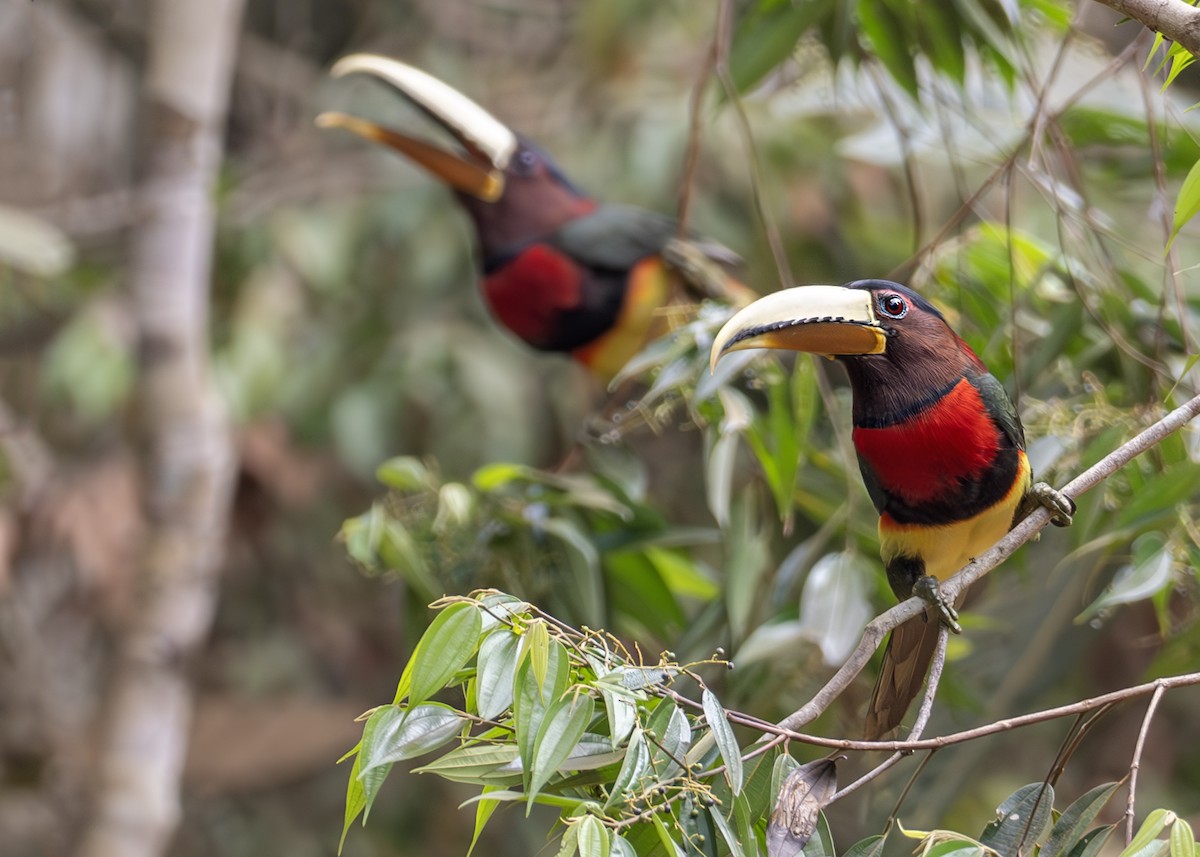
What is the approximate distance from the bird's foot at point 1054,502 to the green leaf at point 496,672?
22.5 inches

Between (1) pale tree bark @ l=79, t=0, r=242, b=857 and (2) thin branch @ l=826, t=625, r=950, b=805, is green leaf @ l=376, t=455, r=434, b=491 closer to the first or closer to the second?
(1) pale tree bark @ l=79, t=0, r=242, b=857

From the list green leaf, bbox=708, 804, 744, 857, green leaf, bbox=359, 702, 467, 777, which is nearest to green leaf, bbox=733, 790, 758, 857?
green leaf, bbox=708, 804, 744, 857

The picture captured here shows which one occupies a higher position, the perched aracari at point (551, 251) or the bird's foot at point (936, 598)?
the bird's foot at point (936, 598)

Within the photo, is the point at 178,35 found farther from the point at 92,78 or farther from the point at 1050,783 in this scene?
the point at 1050,783

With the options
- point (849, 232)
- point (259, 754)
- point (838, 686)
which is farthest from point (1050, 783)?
point (259, 754)

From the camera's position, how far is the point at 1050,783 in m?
1.00

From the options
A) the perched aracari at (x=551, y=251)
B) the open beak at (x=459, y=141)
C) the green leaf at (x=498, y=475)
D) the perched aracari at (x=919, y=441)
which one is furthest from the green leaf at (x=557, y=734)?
the open beak at (x=459, y=141)

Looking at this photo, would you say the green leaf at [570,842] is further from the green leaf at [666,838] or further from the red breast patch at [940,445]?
the red breast patch at [940,445]

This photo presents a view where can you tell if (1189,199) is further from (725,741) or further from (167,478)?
(167,478)

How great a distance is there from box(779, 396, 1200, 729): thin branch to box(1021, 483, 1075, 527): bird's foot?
6 centimetres

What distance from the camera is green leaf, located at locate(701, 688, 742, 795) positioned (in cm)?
90

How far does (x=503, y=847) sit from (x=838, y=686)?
9.69ft

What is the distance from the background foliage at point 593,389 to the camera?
1.75 m

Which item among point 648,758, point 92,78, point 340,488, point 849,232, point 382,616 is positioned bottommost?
point 382,616
